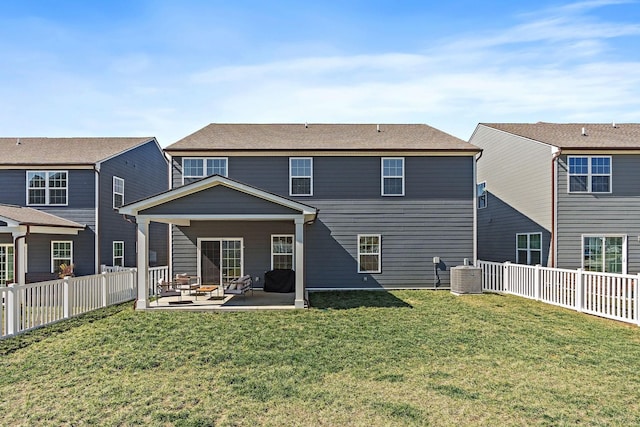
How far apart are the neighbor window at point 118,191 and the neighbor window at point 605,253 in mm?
17756

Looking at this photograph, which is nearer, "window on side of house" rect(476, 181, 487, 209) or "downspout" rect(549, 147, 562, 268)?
"downspout" rect(549, 147, 562, 268)

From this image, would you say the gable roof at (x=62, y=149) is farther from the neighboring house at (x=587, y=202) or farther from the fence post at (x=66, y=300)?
the neighboring house at (x=587, y=202)

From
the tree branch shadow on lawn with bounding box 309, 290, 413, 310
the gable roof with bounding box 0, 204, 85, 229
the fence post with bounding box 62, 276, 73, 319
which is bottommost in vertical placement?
the tree branch shadow on lawn with bounding box 309, 290, 413, 310

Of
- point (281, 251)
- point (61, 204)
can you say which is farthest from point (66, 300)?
point (61, 204)

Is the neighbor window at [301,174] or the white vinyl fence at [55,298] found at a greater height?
the neighbor window at [301,174]

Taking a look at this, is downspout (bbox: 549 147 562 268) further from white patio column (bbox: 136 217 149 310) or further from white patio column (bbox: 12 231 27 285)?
white patio column (bbox: 12 231 27 285)

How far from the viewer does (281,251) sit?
1441 centimetres

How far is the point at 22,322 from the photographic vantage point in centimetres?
816

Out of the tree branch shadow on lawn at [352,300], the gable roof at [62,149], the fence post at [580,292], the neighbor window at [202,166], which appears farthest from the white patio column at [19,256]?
the fence post at [580,292]

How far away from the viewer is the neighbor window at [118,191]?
16.2m

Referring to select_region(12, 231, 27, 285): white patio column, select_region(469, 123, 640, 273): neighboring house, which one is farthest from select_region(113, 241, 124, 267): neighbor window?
select_region(469, 123, 640, 273): neighboring house

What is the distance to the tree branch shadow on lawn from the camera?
1101cm

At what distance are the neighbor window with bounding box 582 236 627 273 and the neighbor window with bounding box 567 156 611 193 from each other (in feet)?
5.64

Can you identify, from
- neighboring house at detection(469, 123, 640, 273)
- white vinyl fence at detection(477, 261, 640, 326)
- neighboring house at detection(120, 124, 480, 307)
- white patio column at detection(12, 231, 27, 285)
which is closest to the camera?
white vinyl fence at detection(477, 261, 640, 326)
